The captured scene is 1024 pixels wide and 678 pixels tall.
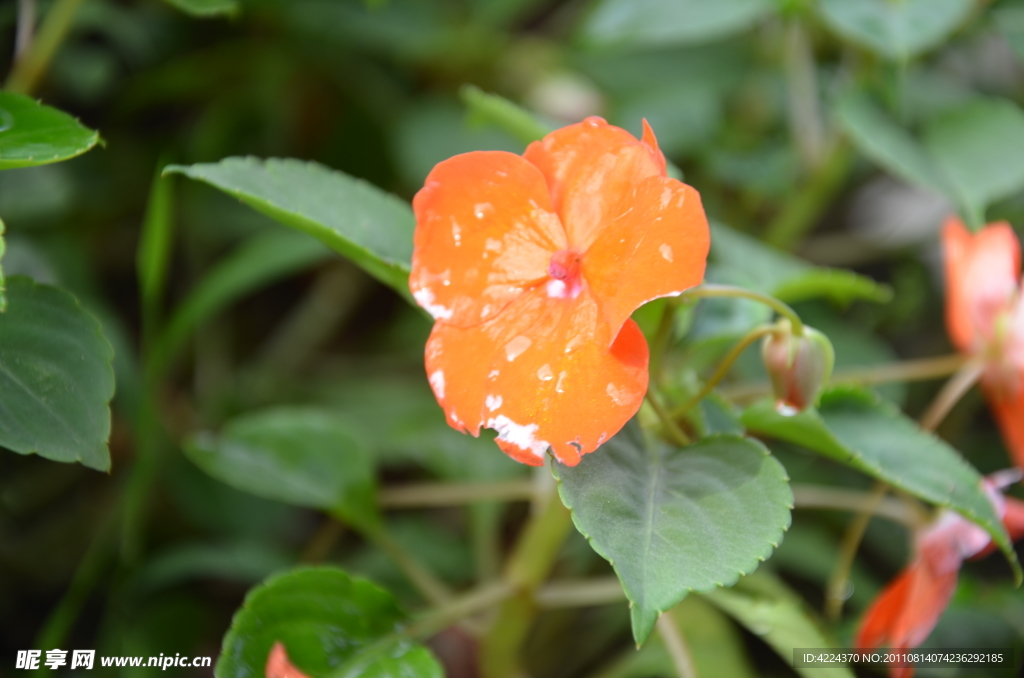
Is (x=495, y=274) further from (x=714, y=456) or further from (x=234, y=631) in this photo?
(x=234, y=631)

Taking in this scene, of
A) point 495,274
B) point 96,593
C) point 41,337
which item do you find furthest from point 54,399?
point 96,593

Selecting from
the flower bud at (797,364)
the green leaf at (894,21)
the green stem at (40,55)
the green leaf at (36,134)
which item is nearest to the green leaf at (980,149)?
the green leaf at (894,21)

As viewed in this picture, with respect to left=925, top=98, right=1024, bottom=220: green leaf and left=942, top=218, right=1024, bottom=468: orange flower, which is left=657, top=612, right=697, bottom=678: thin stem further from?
left=925, top=98, right=1024, bottom=220: green leaf

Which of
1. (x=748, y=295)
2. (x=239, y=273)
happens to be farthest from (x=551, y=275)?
(x=239, y=273)

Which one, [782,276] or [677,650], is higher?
[782,276]

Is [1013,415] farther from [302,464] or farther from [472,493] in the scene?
[302,464]

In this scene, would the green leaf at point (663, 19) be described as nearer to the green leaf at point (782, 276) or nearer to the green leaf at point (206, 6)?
the green leaf at point (782, 276)
